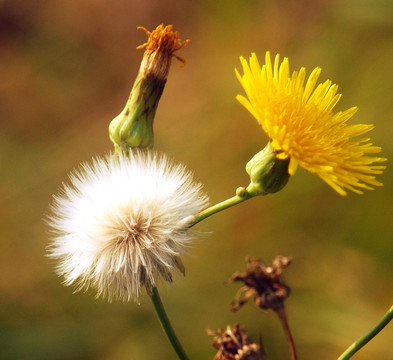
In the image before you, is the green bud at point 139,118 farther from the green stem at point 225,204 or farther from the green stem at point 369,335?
the green stem at point 369,335

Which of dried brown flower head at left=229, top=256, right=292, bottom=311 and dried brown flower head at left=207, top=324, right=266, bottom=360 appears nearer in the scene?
dried brown flower head at left=207, top=324, right=266, bottom=360

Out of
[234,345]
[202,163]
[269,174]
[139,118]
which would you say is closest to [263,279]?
[234,345]

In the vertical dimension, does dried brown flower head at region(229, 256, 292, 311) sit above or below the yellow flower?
Result: below

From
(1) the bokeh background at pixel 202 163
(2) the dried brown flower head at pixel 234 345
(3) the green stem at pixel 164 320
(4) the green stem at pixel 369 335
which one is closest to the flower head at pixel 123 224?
(3) the green stem at pixel 164 320

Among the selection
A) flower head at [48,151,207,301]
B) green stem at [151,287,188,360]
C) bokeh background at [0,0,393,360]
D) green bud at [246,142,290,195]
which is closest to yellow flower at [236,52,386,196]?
green bud at [246,142,290,195]

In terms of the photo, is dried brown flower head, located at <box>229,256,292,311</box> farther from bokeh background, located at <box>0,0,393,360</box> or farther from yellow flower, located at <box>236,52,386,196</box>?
bokeh background, located at <box>0,0,393,360</box>

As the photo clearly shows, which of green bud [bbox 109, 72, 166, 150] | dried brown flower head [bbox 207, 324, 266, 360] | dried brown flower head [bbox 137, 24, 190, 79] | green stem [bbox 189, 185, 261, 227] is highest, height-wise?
dried brown flower head [bbox 137, 24, 190, 79]

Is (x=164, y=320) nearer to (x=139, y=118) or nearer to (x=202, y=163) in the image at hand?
(x=139, y=118)
